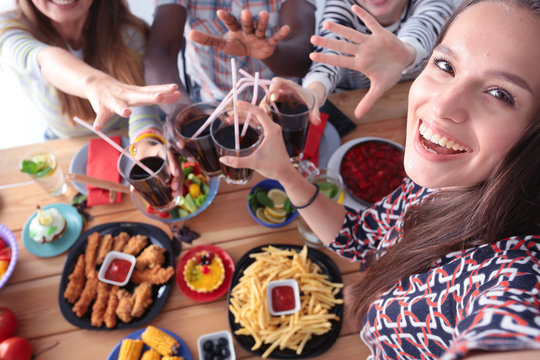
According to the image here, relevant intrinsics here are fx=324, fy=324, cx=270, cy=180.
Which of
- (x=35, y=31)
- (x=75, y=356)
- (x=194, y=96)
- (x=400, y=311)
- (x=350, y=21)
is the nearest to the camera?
(x=400, y=311)

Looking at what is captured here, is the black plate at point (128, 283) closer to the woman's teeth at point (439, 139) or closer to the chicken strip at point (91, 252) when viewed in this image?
the chicken strip at point (91, 252)

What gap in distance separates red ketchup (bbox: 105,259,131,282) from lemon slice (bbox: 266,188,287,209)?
740 millimetres

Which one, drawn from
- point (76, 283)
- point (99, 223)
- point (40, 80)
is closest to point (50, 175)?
point (99, 223)

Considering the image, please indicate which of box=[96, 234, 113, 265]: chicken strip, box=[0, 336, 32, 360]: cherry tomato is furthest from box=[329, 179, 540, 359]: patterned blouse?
box=[0, 336, 32, 360]: cherry tomato

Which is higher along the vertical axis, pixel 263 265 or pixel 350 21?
pixel 350 21

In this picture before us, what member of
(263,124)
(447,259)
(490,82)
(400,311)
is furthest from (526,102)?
(263,124)

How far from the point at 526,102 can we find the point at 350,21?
1523mm

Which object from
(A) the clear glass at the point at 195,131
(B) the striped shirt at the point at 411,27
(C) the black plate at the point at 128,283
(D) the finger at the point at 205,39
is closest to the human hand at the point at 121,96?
(A) the clear glass at the point at 195,131

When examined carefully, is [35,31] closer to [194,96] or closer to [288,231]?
[194,96]

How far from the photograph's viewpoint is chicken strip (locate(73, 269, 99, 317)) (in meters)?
1.39

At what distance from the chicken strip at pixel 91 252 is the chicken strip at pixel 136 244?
5.3 inches

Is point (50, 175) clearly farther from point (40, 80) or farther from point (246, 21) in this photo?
point (246, 21)

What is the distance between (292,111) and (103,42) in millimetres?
1225

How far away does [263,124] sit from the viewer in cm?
121
